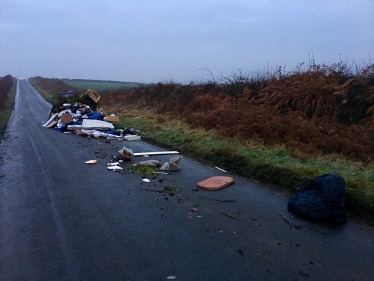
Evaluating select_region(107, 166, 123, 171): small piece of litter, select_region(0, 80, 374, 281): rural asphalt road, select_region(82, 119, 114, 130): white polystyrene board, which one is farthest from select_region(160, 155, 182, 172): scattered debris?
select_region(82, 119, 114, 130): white polystyrene board

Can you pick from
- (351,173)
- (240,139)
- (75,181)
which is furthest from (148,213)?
(240,139)

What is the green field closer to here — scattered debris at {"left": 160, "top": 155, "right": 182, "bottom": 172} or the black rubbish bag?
scattered debris at {"left": 160, "top": 155, "right": 182, "bottom": 172}

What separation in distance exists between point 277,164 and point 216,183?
1593 millimetres

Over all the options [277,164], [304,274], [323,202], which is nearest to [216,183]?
[277,164]

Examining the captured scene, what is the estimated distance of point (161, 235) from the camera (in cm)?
526

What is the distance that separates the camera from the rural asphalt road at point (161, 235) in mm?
4297

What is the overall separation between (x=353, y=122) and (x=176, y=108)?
1043 centimetres

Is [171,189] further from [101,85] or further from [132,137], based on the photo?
[101,85]

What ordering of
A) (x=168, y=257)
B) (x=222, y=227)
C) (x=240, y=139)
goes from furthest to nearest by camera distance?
(x=240, y=139) → (x=222, y=227) → (x=168, y=257)

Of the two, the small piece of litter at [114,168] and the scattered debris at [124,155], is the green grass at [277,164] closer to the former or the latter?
the scattered debris at [124,155]

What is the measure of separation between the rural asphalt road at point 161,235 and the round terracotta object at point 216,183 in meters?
0.16

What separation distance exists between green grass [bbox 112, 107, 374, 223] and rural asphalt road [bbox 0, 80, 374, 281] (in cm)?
55

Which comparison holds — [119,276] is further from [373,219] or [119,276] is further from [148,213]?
[373,219]

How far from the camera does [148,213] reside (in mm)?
6168
